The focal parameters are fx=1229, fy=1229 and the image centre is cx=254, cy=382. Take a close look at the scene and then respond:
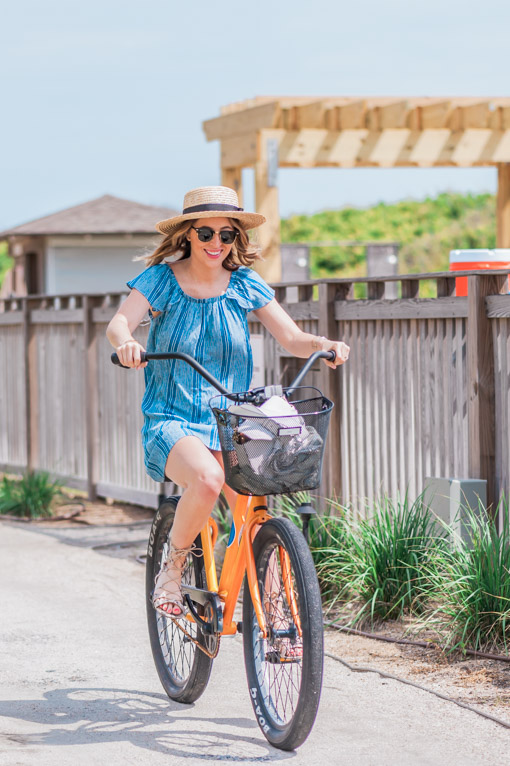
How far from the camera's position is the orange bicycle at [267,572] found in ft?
12.8

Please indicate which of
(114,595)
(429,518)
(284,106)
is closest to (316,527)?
(429,518)

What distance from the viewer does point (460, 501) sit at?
5.80 meters

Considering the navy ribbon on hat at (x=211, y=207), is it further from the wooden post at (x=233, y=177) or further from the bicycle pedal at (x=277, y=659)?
the wooden post at (x=233, y=177)

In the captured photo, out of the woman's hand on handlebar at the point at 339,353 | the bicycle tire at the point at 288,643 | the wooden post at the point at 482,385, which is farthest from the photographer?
the wooden post at the point at 482,385

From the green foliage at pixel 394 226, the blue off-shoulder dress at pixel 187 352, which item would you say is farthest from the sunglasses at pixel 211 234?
the green foliage at pixel 394 226

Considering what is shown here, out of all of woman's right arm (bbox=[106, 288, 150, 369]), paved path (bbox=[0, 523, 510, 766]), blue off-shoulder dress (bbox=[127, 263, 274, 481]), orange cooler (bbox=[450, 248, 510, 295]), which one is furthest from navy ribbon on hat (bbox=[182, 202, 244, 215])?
orange cooler (bbox=[450, 248, 510, 295])

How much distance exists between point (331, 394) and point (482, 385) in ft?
4.95

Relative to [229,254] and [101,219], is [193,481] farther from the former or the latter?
[101,219]

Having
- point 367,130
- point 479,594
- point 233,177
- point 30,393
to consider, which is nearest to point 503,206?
point 367,130

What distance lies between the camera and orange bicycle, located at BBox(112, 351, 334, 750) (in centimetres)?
391

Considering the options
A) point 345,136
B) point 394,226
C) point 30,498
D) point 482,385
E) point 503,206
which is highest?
point 394,226

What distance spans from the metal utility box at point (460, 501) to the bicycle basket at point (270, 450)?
74.8 inches

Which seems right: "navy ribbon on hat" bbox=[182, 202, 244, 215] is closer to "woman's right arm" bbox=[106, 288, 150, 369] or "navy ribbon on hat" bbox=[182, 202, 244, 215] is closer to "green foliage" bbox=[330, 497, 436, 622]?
"woman's right arm" bbox=[106, 288, 150, 369]

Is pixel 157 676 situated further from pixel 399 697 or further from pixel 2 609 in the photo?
pixel 2 609
